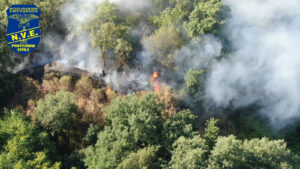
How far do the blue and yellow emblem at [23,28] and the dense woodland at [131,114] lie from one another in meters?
0.59

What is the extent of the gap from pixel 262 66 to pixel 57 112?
16.6 m

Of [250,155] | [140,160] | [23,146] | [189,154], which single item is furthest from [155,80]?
[23,146]

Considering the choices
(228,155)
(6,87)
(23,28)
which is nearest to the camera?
(228,155)

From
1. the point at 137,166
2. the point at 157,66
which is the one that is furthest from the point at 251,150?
the point at 157,66

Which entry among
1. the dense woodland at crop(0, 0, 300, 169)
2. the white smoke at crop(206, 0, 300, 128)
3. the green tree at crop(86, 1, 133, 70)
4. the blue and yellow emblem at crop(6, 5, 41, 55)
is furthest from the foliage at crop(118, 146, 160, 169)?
the blue and yellow emblem at crop(6, 5, 41, 55)

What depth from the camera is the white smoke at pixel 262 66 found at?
22.5m

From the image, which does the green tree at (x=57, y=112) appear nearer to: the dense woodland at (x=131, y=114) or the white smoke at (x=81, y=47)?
the dense woodland at (x=131, y=114)

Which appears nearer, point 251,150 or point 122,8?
point 251,150

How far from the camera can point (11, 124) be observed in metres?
17.7

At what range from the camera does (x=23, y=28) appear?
21.2 metres

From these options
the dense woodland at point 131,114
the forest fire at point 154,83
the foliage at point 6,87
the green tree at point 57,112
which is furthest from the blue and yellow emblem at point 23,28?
the forest fire at point 154,83

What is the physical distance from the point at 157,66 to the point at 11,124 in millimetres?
11150

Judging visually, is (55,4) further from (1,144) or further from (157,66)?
(1,144)

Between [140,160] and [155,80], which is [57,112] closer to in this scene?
[140,160]
